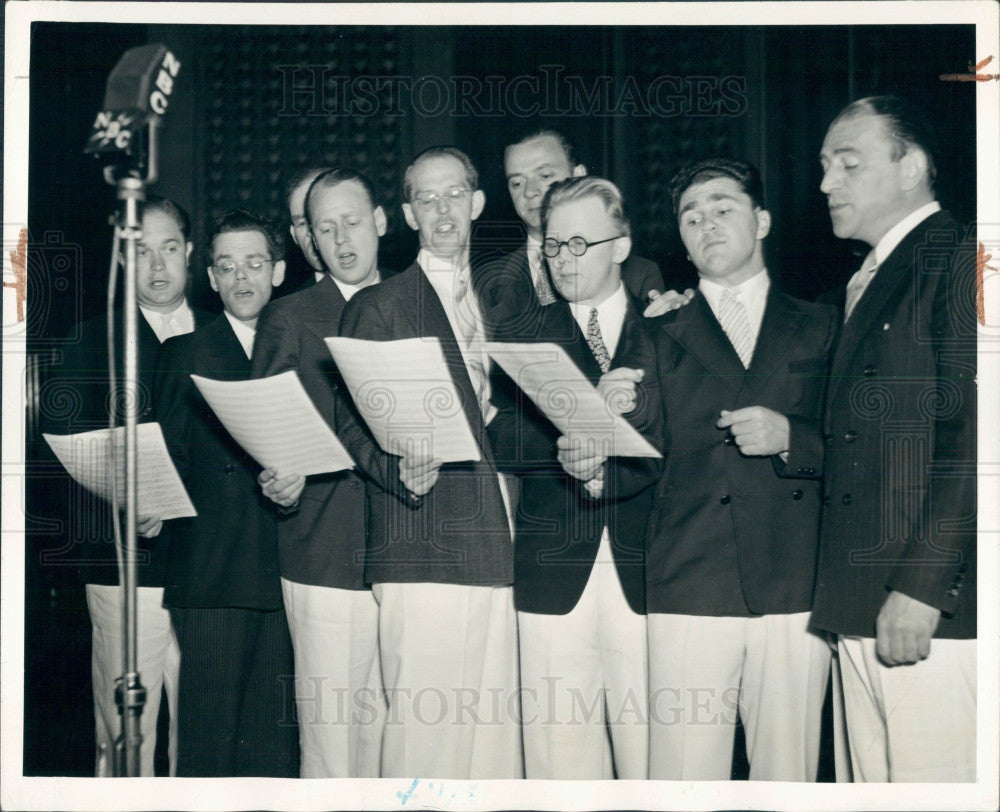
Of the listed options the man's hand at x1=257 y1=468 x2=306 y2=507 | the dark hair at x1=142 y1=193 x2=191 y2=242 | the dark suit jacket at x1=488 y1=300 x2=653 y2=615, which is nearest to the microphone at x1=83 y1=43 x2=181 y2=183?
the dark hair at x1=142 y1=193 x2=191 y2=242

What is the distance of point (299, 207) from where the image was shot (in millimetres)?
2693

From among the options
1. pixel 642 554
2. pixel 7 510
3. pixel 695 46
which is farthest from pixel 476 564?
pixel 695 46

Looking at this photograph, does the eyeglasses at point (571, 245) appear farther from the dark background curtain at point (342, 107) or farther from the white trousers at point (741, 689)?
the white trousers at point (741, 689)

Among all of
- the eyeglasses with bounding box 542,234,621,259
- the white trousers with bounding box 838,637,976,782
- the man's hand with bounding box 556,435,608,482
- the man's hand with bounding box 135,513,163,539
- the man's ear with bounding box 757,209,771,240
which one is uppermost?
the man's ear with bounding box 757,209,771,240

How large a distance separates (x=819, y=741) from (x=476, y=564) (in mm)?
988

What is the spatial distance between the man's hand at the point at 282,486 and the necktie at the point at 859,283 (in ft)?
4.78

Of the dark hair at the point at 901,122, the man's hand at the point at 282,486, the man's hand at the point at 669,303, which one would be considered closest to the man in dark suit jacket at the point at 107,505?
the man's hand at the point at 282,486

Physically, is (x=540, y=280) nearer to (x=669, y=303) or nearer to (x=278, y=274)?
(x=669, y=303)

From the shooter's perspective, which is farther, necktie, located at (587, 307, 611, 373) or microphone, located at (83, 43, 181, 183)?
necktie, located at (587, 307, 611, 373)

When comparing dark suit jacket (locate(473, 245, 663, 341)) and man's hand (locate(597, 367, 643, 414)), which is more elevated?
dark suit jacket (locate(473, 245, 663, 341))

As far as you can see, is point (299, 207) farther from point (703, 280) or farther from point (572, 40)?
point (703, 280)

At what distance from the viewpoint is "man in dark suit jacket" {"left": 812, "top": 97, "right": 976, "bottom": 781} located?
2566 mm

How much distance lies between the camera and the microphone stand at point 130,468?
8.13 feet

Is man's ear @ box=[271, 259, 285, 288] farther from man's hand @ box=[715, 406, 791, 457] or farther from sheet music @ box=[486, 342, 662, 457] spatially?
man's hand @ box=[715, 406, 791, 457]
